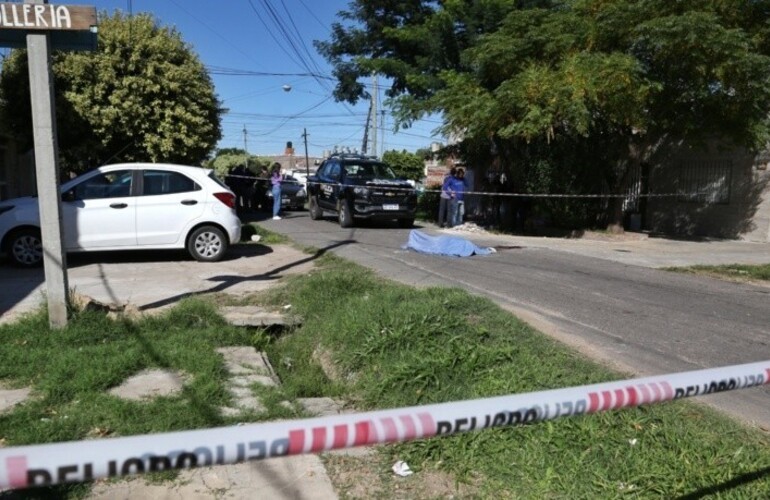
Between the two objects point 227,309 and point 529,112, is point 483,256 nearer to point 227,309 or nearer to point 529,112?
point 529,112

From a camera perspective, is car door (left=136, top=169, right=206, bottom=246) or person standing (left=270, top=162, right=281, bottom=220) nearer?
car door (left=136, top=169, right=206, bottom=246)

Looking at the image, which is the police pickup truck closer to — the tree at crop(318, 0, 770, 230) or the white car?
the tree at crop(318, 0, 770, 230)

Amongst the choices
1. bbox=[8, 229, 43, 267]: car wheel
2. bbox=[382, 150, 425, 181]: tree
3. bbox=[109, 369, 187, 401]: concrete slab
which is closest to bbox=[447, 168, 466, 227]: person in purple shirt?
bbox=[8, 229, 43, 267]: car wheel

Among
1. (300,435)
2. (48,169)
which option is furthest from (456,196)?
(300,435)

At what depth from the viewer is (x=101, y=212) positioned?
10.4 metres

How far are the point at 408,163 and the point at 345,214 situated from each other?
26.2 m

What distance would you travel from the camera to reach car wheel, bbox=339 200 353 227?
679 inches

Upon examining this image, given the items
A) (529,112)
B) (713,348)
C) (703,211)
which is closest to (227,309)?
(713,348)

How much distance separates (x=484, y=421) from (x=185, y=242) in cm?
965

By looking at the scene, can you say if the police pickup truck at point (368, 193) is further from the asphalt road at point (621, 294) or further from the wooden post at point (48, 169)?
the wooden post at point (48, 169)

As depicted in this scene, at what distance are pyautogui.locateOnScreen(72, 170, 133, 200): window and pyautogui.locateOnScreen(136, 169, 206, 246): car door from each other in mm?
257

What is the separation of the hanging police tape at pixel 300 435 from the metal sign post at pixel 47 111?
498 cm

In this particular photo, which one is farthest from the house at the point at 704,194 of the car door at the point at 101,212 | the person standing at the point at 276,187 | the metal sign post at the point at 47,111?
the metal sign post at the point at 47,111

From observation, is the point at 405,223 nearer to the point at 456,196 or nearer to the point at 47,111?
the point at 456,196
